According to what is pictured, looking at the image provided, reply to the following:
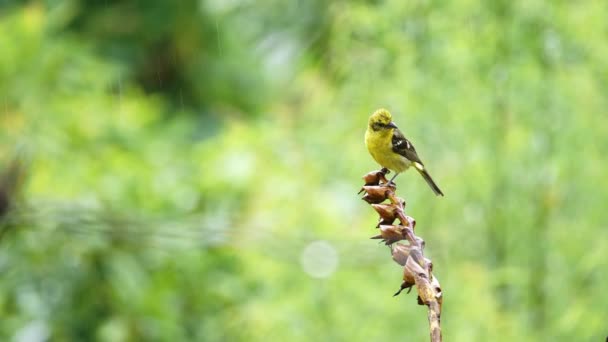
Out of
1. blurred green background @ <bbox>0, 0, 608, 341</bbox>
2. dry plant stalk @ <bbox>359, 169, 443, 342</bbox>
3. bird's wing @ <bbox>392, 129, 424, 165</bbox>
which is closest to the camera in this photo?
dry plant stalk @ <bbox>359, 169, 443, 342</bbox>

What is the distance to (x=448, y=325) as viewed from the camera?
11.9 feet

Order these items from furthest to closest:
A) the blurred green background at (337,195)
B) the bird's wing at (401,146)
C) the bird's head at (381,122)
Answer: the blurred green background at (337,195) → the bird's wing at (401,146) → the bird's head at (381,122)

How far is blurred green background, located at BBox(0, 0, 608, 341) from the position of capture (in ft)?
11.2

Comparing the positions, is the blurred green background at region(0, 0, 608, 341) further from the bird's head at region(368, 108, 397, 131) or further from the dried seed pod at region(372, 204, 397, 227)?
the dried seed pod at region(372, 204, 397, 227)

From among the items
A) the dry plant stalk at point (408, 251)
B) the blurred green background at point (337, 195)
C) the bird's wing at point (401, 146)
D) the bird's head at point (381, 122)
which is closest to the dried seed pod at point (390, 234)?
the dry plant stalk at point (408, 251)

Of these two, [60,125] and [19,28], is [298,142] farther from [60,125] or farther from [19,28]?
[19,28]

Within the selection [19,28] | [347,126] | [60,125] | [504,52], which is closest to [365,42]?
[347,126]

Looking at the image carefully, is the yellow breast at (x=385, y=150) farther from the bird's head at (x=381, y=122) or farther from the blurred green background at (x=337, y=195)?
the blurred green background at (x=337, y=195)

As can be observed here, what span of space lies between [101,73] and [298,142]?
81.9 inches

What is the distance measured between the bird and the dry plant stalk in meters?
0.64

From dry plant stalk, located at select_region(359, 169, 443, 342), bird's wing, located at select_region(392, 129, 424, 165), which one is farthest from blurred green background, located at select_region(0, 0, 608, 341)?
dry plant stalk, located at select_region(359, 169, 443, 342)

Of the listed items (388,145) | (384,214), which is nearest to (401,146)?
(388,145)

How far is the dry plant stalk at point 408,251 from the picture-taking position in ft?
1.49

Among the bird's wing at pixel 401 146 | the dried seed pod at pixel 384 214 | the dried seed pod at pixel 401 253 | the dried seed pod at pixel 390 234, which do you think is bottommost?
the dried seed pod at pixel 401 253
